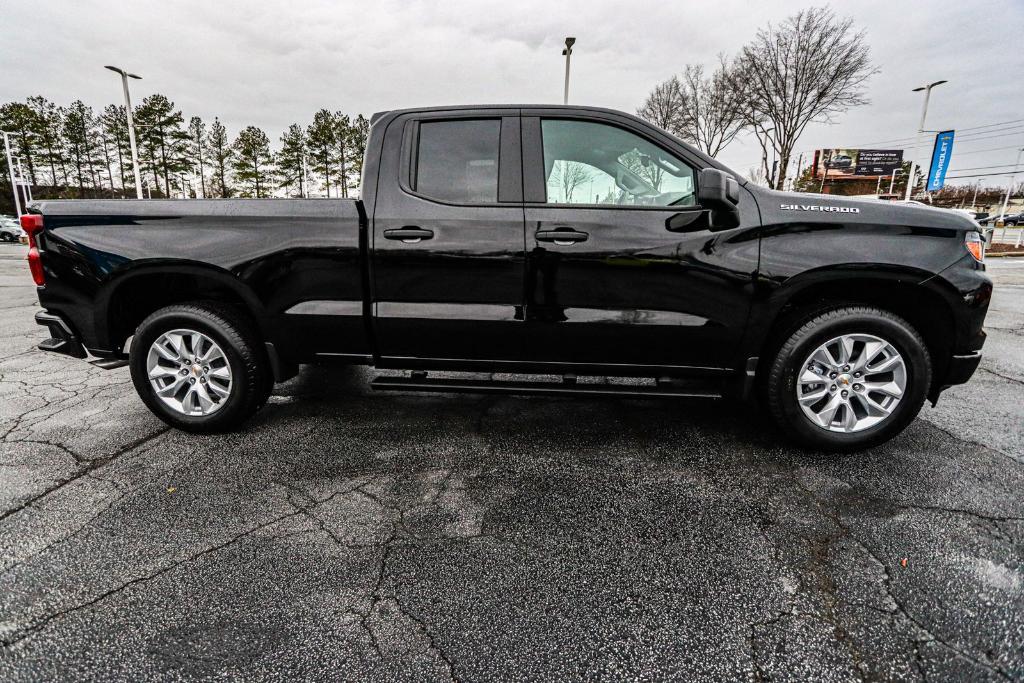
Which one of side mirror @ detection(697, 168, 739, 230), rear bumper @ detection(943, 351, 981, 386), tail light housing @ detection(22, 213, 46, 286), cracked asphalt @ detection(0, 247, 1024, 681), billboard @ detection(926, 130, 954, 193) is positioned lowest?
cracked asphalt @ detection(0, 247, 1024, 681)

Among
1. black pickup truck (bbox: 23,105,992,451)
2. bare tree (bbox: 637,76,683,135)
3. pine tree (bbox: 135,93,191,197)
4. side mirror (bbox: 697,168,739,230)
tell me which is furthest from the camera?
pine tree (bbox: 135,93,191,197)

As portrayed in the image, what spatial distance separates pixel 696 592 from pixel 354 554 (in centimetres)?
140

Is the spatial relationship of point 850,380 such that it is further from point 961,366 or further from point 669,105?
point 669,105

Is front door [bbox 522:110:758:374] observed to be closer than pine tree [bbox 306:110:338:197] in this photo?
Yes

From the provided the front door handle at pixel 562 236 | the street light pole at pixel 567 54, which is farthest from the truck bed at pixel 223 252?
the street light pole at pixel 567 54

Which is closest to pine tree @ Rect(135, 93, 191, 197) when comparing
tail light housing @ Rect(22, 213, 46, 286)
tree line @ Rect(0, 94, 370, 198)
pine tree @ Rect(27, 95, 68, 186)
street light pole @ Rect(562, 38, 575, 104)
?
tree line @ Rect(0, 94, 370, 198)

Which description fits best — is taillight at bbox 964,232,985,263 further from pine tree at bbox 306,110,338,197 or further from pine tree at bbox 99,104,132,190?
pine tree at bbox 99,104,132,190

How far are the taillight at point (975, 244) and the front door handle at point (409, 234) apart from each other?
3.07m

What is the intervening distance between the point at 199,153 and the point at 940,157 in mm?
55758

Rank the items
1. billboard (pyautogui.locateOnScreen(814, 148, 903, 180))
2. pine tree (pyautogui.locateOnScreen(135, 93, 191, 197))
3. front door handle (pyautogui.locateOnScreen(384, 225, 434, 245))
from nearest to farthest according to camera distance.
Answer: front door handle (pyautogui.locateOnScreen(384, 225, 434, 245))
pine tree (pyautogui.locateOnScreen(135, 93, 191, 197))
billboard (pyautogui.locateOnScreen(814, 148, 903, 180))

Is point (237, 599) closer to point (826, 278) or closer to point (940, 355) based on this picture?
point (826, 278)

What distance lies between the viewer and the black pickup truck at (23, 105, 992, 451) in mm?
3002

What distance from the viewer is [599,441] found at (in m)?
3.41

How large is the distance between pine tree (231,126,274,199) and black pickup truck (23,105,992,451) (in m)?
49.8
